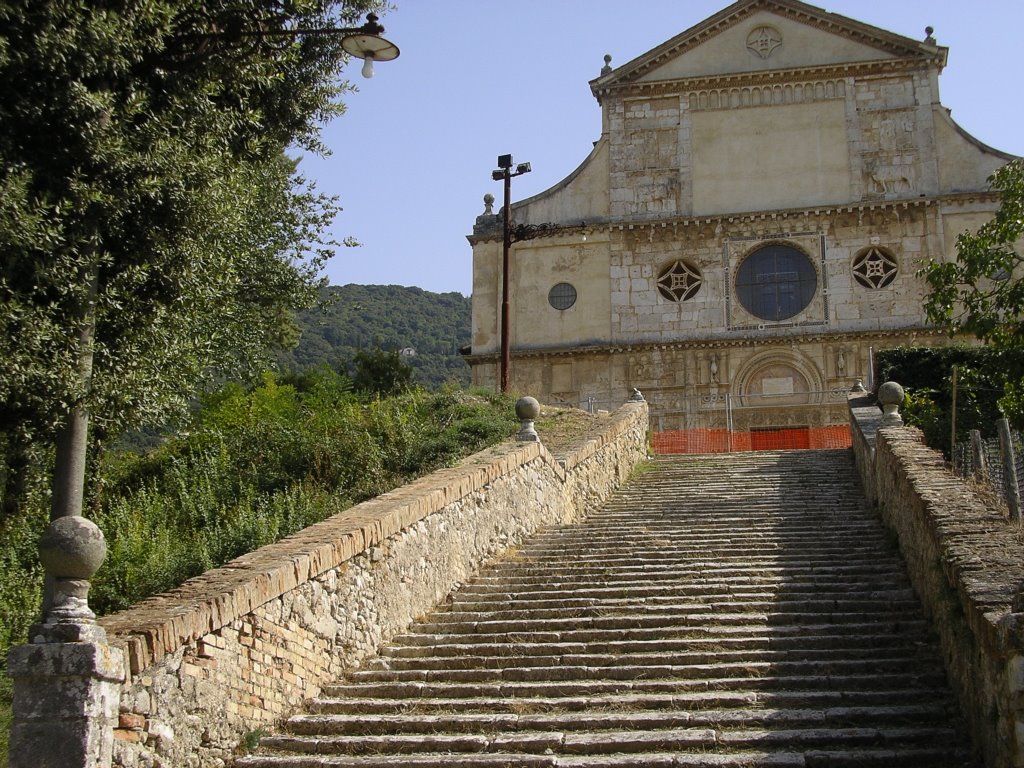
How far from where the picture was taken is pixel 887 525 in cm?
1304

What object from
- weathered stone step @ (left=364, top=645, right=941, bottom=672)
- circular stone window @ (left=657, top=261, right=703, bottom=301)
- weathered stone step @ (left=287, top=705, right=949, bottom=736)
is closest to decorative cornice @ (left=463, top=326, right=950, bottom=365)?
circular stone window @ (left=657, top=261, right=703, bottom=301)

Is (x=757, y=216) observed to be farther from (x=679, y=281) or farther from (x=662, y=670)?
(x=662, y=670)

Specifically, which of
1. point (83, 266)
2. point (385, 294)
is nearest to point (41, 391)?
point (83, 266)

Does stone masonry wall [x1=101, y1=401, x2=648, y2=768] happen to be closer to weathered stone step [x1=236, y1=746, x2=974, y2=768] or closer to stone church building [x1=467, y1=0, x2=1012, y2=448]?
weathered stone step [x1=236, y1=746, x2=974, y2=768]

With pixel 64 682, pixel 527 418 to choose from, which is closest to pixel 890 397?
pixel 527 418

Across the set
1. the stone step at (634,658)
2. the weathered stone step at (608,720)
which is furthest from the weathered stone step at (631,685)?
the weathered stone step at (608,720)

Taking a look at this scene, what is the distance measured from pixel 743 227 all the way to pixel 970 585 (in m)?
25.2

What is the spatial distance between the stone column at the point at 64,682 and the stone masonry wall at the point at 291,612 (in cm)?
27

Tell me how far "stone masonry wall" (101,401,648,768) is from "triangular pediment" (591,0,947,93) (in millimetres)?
21214

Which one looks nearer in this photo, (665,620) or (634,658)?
(634,658)

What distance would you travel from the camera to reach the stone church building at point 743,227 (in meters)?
30.4

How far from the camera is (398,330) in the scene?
77375 millimetres

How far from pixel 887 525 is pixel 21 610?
340 inches

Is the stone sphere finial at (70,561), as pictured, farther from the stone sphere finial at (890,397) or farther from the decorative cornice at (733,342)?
the decorative cornice at (733,342)
